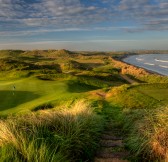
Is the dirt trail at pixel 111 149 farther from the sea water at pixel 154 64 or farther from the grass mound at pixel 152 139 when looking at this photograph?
the sea water at pixel 154 64

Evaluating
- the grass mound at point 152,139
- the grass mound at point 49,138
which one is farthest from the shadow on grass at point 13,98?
the grass mound at point 152,139

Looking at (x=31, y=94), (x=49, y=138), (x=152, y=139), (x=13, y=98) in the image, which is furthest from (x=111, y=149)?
(x=31, y=94)

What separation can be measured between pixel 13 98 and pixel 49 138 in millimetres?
16707

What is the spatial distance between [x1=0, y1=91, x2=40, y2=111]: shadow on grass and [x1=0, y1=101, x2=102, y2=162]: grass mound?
43.4 ft

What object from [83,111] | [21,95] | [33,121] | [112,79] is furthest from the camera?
[112,79]

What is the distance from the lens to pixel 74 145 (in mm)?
9203

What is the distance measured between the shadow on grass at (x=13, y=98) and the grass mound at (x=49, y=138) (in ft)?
43.4

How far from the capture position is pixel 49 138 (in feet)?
29.3

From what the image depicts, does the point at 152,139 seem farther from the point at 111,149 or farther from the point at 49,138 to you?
the point at 49,138

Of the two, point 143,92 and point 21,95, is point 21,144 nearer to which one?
point 143,92

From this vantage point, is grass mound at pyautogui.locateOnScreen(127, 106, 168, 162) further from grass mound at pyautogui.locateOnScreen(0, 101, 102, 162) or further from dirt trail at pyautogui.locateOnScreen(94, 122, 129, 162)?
grass mound at pyautogui.locateOnScreen(0, 101, 102, 162)

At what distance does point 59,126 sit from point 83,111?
6.97 feet

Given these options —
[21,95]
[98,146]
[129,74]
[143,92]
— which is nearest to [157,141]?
[98,146]

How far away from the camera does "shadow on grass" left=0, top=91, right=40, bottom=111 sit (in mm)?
23528
